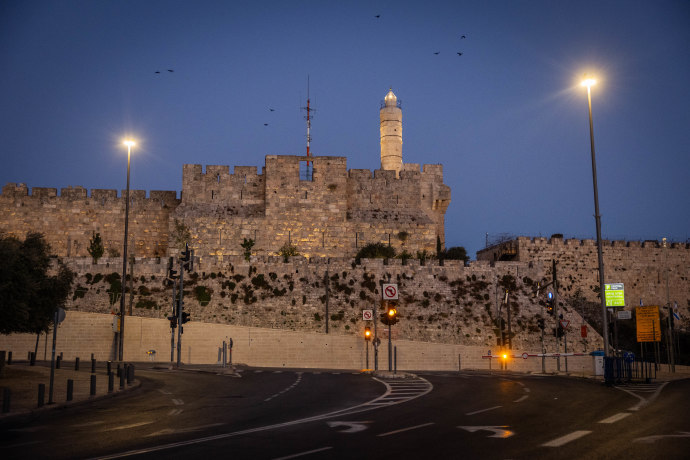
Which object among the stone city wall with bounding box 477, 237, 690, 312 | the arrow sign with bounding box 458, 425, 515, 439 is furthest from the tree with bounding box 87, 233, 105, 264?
the arrow sign with bounding box 458, 425, 515, 439

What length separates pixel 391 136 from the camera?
59.3 meters

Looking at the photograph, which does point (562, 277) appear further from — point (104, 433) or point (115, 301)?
point (104, 433)

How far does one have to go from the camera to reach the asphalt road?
867 centimetres

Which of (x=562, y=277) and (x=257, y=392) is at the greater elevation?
(x=562, y=277)

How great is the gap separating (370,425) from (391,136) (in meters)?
49.8

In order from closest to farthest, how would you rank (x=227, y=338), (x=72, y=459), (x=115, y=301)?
1. (x=72, y=459)
2. (x=227, y=338)
3. (x=115, y=301)

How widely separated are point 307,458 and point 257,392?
1049cm

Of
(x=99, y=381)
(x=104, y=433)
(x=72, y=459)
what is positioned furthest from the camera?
(x=99, y=381)

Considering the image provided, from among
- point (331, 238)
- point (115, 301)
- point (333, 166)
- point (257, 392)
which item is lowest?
point (257, 392)

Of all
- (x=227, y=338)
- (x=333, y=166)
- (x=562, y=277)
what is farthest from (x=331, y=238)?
(x=562, y=277)

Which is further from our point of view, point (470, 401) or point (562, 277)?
point (562, 277)

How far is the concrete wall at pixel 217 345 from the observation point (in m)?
35.8

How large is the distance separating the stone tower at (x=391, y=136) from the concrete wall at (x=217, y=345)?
79.7 ft

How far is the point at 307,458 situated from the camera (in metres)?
8.19
